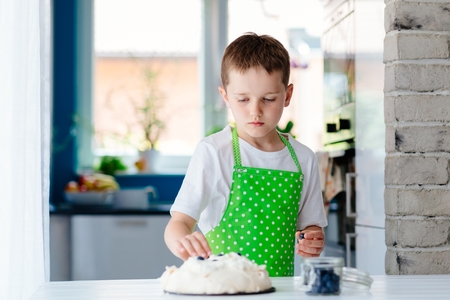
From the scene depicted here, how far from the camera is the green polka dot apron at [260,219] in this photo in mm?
1519

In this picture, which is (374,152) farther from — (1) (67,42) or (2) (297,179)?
(1) (67,42)

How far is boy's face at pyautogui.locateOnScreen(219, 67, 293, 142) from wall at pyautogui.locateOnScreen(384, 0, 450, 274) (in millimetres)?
373

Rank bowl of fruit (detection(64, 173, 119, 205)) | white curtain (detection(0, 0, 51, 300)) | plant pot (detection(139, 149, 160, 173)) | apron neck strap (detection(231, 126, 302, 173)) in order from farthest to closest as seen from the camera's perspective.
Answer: plant pot (detection(139, 149, 160, 173)), bowl of fruit (detection(64, 173, 119, 205)), apron neck strap (detection(231, 126, 302, 173)), white curtain (detection(0, 0, 51, 300))

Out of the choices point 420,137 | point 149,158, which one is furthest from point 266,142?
point 149,158

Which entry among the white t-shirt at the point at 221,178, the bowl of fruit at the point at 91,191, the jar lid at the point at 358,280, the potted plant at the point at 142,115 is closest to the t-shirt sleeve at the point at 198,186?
the white t-shirt at the point at 221,178

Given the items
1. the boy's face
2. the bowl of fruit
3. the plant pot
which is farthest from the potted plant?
the boy's face

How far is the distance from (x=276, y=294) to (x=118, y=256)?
99.8 inches

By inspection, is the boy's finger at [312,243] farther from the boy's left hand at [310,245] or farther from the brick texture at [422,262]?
the brick texture at [422,262]

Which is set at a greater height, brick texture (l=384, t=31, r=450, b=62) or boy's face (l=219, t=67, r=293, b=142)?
brick texture (l=384, t=31, r=450, b=62)

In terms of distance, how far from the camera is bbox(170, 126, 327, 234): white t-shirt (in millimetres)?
1520

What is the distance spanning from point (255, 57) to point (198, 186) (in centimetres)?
31

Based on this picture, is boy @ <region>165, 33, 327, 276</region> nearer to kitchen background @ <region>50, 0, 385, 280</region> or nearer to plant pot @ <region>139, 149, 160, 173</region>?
kitchen background @ <region>50, 0, 385, 280</region>

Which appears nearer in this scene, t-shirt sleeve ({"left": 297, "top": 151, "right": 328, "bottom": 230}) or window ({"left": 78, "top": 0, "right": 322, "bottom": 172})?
t-shirt sleeve ({"left": 297, "top": 151, "right": 328, "bottom": 230})

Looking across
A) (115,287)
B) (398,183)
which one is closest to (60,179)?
(398,183)
